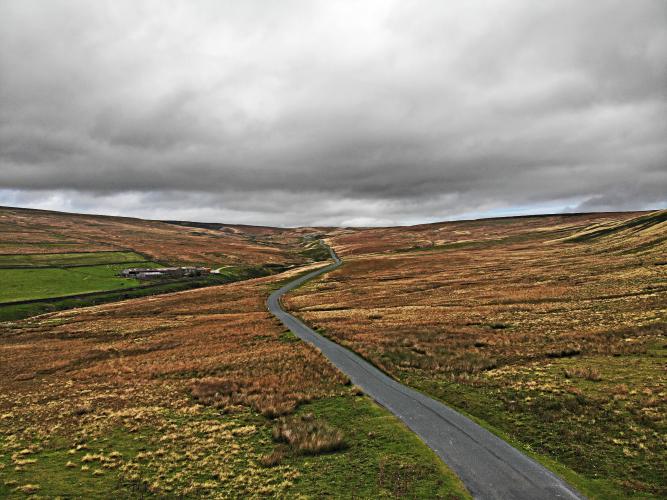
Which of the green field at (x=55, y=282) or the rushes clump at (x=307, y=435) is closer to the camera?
the rushes clump at (x=307, y=435)

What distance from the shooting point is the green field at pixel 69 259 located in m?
137

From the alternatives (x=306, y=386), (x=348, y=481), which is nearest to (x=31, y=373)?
(x=306, y=386)

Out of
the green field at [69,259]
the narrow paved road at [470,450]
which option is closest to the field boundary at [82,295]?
the green field at [69,259]

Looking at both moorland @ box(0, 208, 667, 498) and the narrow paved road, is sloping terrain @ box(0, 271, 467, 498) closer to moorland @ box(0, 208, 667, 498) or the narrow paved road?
moorland @ box(0, 208, 667, 498)

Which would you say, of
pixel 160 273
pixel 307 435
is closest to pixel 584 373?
pixel 307 435

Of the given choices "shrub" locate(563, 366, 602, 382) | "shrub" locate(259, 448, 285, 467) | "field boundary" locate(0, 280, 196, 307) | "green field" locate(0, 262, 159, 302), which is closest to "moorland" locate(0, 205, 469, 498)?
"shrub" locate(259, 448, 285, 467)

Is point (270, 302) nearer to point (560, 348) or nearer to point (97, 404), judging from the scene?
point (97, 404)

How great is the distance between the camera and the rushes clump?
17859 millimetres

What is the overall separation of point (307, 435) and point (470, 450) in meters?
8.25

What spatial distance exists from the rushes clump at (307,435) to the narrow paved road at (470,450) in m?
4.28

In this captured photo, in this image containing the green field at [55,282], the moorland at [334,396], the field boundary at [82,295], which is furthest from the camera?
the green field at [55,282]

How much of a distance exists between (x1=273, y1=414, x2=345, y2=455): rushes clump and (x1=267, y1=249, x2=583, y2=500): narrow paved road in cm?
428

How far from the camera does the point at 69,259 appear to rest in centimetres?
15025

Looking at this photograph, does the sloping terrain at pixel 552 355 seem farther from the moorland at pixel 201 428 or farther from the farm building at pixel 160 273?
the farm building at pixel 160 273
